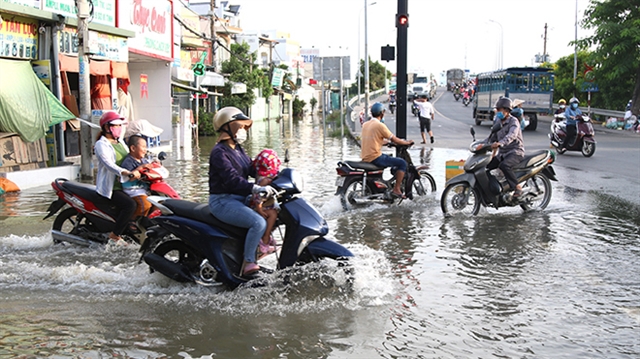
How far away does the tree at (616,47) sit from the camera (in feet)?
118

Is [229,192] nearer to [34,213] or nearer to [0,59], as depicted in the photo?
[34,213]

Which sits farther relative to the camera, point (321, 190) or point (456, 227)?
point (321, 190)

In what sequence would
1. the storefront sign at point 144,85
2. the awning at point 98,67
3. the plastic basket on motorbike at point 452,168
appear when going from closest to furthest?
the plastic basket on motorbike at point 452,168
the awning at point 98,67
the storefront sign at point 144,85

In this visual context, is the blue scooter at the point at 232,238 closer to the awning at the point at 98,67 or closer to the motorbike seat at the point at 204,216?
the motorbike seat at the point at 204,216

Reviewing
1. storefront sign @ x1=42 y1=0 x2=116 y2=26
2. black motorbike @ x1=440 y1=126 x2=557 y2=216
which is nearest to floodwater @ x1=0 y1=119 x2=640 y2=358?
black motorbike @ x1=440 y1=126 x2=557 y2=216

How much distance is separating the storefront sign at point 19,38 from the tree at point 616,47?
2948 centimetres

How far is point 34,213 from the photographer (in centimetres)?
1070

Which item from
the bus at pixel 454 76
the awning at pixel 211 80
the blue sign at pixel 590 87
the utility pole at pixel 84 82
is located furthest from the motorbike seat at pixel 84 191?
the bus at pixel 454 76

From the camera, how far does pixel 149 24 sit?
21734mm

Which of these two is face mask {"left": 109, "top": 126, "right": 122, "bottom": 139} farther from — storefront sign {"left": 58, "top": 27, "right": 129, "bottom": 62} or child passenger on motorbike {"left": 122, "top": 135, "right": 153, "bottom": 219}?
storefront sign {"left": 58, "top": 27, "right": 129, "bottom": 62}

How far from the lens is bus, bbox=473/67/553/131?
34.1 metres

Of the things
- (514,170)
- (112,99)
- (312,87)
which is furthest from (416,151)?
(312,87)

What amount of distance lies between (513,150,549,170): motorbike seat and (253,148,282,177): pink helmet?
5.49 meters

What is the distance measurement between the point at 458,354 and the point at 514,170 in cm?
620
